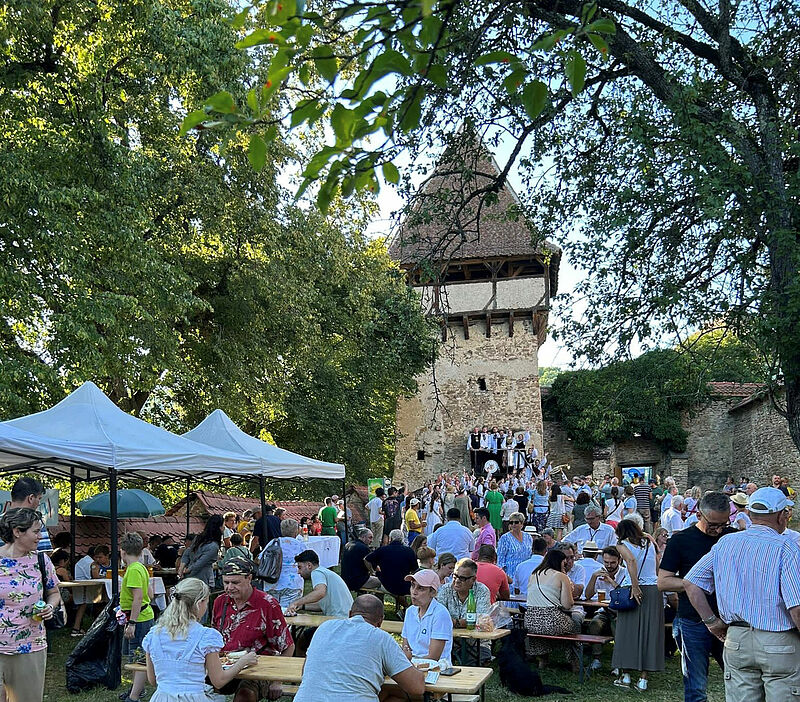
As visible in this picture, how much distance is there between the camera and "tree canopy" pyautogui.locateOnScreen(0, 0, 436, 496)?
12.5 metres

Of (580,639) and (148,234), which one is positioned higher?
(148,234)

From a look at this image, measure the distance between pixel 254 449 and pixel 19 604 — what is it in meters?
7.12

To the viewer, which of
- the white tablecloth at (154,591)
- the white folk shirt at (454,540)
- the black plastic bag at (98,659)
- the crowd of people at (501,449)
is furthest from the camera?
the crowd of people at (501,449)

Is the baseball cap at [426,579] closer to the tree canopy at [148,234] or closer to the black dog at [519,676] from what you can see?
the black dog at [519,676]

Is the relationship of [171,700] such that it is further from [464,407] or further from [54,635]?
[464,407]

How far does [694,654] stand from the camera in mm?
5668

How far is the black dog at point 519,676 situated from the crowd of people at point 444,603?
249 mm

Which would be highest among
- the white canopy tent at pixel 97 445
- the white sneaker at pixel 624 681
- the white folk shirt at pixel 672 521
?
the white canopy tent at pixel 97 445

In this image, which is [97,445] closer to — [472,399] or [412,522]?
[412,522]

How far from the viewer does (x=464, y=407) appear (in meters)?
34.5

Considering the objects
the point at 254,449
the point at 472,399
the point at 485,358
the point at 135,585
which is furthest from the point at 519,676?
the point at 472,399

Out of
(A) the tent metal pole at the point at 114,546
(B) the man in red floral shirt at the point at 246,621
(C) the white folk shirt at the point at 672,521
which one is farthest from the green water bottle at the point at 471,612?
(C) the white folk shirt at the point at 672,521

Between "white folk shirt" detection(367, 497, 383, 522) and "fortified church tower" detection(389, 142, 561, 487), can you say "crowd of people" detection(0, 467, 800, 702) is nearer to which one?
"white folk shirt" detection(367, 497, 383, 522)

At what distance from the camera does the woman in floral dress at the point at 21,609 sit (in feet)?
15.5
